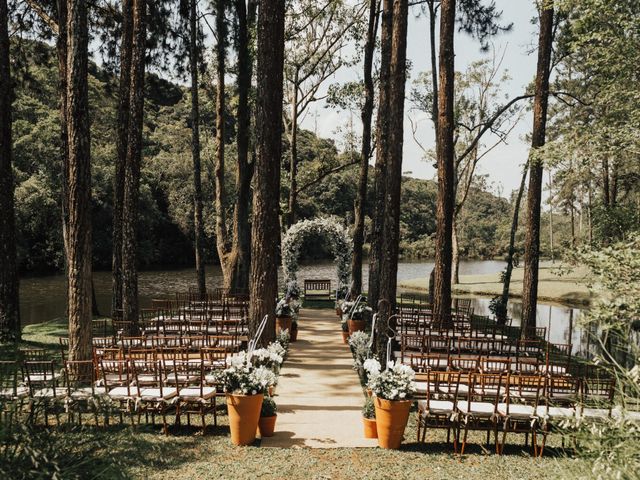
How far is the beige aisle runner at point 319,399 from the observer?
8.02 m

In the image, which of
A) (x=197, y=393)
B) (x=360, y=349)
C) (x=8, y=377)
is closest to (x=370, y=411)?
(x=197, y=393)

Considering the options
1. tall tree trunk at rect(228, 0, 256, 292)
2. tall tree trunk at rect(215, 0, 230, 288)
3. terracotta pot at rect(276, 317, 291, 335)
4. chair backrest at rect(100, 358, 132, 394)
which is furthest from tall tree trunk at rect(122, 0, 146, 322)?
tall tree trunk at rect(215, 0, 230, 288)

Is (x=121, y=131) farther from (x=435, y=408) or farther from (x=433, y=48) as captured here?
(x=433, y=48)

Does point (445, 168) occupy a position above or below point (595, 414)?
above

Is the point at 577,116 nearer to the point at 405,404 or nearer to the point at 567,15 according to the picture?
the point at 567,15

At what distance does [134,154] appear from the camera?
1333 cm

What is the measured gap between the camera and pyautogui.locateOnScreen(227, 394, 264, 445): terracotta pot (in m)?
7.63

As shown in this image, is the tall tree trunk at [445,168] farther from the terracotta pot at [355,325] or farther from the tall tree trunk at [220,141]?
the tall tree trunk at [220,141]

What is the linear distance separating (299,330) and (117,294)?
230 inches

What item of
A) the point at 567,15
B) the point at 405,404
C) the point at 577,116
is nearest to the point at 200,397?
the point at 405,404

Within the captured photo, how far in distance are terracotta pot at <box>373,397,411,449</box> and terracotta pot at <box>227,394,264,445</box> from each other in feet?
5.73

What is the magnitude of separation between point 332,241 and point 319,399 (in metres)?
16.1

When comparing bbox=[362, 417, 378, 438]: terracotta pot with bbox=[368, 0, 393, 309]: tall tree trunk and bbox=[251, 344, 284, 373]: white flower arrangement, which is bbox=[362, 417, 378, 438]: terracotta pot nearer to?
bbox=[251, 344, 284, 373]: white flower arrangement

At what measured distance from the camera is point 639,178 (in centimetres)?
2656
